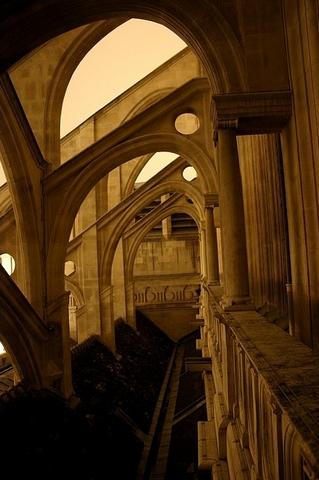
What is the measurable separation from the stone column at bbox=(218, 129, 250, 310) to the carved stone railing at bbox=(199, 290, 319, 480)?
665 mm

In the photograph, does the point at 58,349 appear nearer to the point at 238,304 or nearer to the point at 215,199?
the point at 215,199

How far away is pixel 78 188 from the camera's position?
8.44 meters

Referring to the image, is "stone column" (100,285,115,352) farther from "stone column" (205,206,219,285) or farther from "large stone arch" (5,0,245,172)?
"large stone arch" (5,0,245,172)

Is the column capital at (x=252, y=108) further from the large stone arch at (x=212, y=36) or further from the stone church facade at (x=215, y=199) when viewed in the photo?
the large stone arch at (x=212, y=36)

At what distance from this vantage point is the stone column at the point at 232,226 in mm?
4457

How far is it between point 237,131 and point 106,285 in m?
9.10

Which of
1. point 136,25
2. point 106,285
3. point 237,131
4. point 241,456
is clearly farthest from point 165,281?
point 241,456

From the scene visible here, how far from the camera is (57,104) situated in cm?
952

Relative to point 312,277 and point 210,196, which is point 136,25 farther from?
point 312,277

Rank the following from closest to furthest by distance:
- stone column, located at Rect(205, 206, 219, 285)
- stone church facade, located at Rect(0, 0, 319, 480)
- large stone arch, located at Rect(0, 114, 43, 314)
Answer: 1. stone church facade, located at Rect(0, 0, 319, 480)
2. large stone arch, located at Rect(0, 114, 43, 314)
3. stone column, located at Rect(205, 206, 219, 285)

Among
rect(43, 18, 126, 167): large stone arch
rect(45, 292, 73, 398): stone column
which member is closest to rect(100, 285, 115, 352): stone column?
rect(45, 292, 73, 398): stone column

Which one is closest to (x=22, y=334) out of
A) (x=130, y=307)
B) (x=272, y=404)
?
(x=272, y=404)

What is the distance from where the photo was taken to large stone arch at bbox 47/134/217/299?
332 inches

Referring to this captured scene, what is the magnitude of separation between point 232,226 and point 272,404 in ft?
9.57
